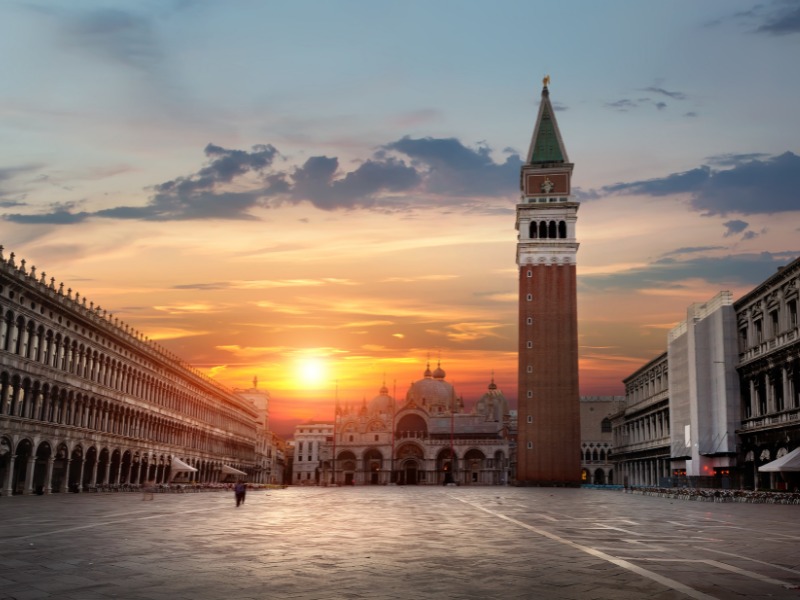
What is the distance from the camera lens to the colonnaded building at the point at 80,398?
138ft

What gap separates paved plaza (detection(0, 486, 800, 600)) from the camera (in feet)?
36.2

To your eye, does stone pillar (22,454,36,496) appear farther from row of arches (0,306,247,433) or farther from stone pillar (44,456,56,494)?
row of arches (0,306,247,433)

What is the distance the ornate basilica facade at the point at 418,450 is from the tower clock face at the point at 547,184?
47188 mm

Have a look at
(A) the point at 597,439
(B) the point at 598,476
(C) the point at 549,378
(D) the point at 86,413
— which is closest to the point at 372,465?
(B) the point at 598,476

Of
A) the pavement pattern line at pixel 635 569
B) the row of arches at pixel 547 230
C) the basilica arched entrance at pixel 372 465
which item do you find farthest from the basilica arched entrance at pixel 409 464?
the pavement pattern line at pixel 635 569

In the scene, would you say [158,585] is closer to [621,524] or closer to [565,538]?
[565,538]

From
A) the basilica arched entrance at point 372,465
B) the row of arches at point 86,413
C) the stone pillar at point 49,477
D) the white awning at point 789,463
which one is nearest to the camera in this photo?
the white awning at point 789,463

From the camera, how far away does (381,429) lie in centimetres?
13625

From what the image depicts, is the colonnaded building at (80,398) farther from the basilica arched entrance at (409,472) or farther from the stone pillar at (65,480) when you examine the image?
the basilica arched entrance at (409,472)

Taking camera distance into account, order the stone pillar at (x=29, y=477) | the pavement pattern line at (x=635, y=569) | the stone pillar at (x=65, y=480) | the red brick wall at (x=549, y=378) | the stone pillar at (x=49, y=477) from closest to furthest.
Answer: the pavement pattern line at (x=635, y=569) < the stone pillar at (x=29, y=477) < the stone pillar at (x=49, y=477) < the stone pillar at (x=65, y=480) < the red brick wall at (x=549, y=378)

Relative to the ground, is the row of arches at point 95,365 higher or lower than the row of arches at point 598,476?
higher

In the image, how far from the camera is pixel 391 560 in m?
14.5

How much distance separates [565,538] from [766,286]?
3512cm

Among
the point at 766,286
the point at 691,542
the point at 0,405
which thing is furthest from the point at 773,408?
the point at 0,405
